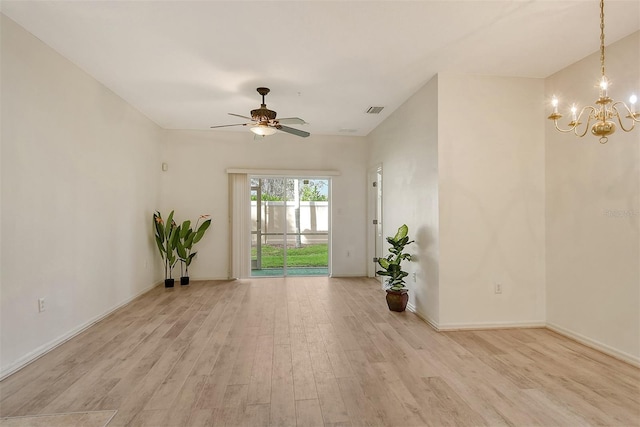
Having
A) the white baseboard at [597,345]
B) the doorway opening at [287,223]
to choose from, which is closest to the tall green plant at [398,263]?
the white baseboard at [597,345]

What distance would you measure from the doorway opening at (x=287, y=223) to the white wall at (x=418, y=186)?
1740mm

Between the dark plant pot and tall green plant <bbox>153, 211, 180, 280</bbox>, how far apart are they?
3.64 metres

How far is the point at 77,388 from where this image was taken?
7.67ft

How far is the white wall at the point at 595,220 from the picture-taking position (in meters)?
2.74

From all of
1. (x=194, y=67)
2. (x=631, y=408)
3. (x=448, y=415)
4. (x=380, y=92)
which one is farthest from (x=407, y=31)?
(x=631, y=408)

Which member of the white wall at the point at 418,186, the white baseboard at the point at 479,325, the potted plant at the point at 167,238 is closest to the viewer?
the white baseboard at the point at 479,325

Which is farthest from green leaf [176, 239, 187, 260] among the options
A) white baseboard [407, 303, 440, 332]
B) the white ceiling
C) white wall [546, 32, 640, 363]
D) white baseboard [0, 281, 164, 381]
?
white wall [546, 32, 640, 363]

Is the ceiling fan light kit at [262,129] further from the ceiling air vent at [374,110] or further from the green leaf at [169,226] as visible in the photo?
the green leaf at [169,226]

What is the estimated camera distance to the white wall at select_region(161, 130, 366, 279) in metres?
6.04

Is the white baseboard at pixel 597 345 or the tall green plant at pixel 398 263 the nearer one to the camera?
the white baseboard at pixel 597 345

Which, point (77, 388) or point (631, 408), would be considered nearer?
point (631, 408)

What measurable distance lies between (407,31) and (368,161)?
3791mm

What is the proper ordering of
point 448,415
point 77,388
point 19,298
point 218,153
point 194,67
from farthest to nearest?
1. point 218,153
2. point 194,67
3. point 19,298
4. point 77,388
5. point 448,415

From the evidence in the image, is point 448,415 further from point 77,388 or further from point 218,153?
point 218,153
